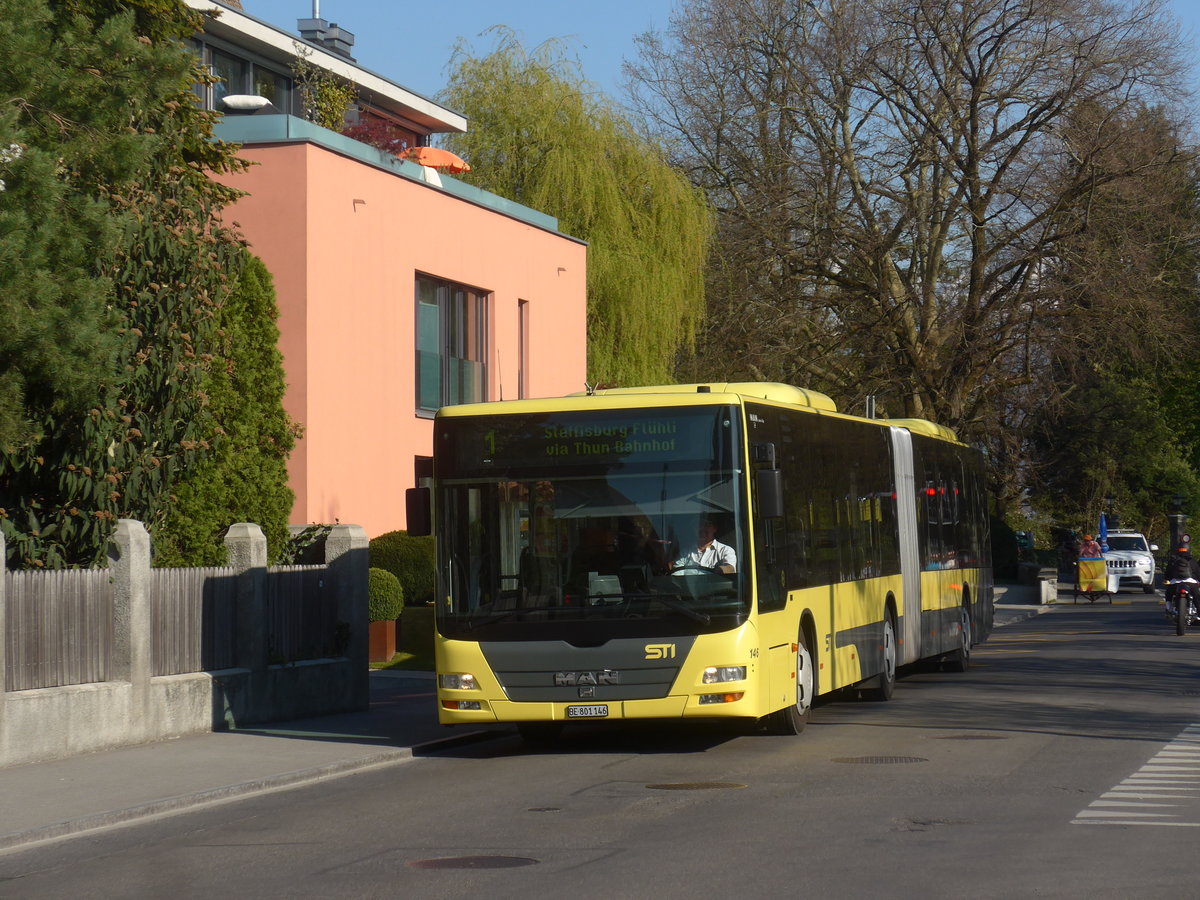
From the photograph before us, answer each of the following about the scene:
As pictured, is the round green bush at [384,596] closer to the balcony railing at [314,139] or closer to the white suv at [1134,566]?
the balcony railing at [314,139]

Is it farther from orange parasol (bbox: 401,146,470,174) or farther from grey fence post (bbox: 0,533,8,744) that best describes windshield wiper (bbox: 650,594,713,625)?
orange parasol (bbox: 401,146,470,174)

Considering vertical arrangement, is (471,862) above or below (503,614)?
below

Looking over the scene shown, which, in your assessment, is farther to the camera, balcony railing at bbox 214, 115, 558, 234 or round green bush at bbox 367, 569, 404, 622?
balcony railing at bbox 214, 115, 558, 234

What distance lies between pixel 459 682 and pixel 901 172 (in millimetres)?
28604

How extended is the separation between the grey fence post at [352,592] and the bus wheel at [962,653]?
842cm

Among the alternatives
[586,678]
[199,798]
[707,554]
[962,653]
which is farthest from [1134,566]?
[199,798]

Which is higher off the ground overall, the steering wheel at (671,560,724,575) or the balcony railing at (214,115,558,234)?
the balcony railing at (214,115,558,234)

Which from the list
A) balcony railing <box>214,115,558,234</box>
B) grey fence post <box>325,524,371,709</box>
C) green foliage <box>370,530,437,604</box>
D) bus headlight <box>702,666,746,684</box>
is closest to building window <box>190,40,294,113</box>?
balcony railing <box>214,115,558,234</box>

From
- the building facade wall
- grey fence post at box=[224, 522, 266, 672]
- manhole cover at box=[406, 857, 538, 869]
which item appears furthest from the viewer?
the building facade wall

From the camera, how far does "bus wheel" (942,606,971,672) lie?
75.5 ft

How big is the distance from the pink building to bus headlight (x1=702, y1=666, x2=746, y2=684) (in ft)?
40.8

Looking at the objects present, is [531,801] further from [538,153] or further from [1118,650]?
[538,153]

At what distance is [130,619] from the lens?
15172 millimetres

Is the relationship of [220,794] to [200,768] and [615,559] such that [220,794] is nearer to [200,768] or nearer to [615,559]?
[200,768]
